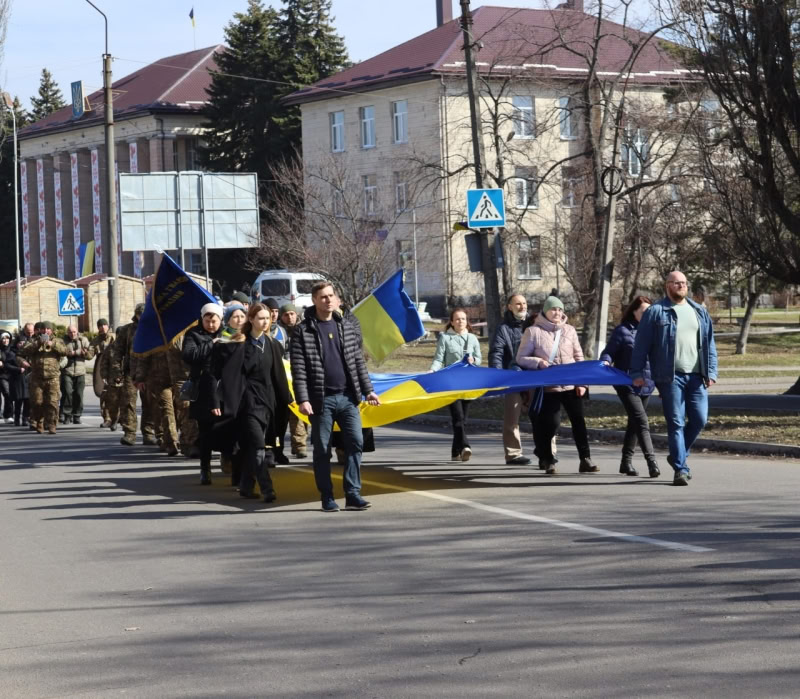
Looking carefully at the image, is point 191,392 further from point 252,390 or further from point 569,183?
point 569,183

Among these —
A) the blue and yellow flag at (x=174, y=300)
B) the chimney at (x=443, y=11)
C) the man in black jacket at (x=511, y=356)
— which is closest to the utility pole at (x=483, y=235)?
the man in black jacket at (x=511, y=356)

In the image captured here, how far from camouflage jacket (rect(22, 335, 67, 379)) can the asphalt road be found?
10161 mm

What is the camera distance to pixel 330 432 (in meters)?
11.9

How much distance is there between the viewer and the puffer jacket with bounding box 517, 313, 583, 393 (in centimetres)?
1446

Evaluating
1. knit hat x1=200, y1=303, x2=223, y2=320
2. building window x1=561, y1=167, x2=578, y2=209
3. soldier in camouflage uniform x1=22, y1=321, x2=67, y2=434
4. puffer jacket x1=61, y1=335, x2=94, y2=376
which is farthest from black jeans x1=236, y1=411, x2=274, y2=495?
building window x1=561, y1=167, x2=578, y2=209

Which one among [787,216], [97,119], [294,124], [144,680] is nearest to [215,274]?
[294,124]

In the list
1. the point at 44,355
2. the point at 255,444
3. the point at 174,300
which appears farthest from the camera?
the point at 44,355

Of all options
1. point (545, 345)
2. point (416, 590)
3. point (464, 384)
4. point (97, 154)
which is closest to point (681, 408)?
point (545, 345)

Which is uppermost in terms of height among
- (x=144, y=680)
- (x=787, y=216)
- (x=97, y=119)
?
(x=97, y=119)

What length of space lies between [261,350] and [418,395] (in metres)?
1.83

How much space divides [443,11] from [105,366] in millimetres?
54454

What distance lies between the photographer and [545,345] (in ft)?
47.5

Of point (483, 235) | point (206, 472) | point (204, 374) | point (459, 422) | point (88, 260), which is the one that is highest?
point (88, 260)

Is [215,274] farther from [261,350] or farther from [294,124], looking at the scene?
[261,350]
